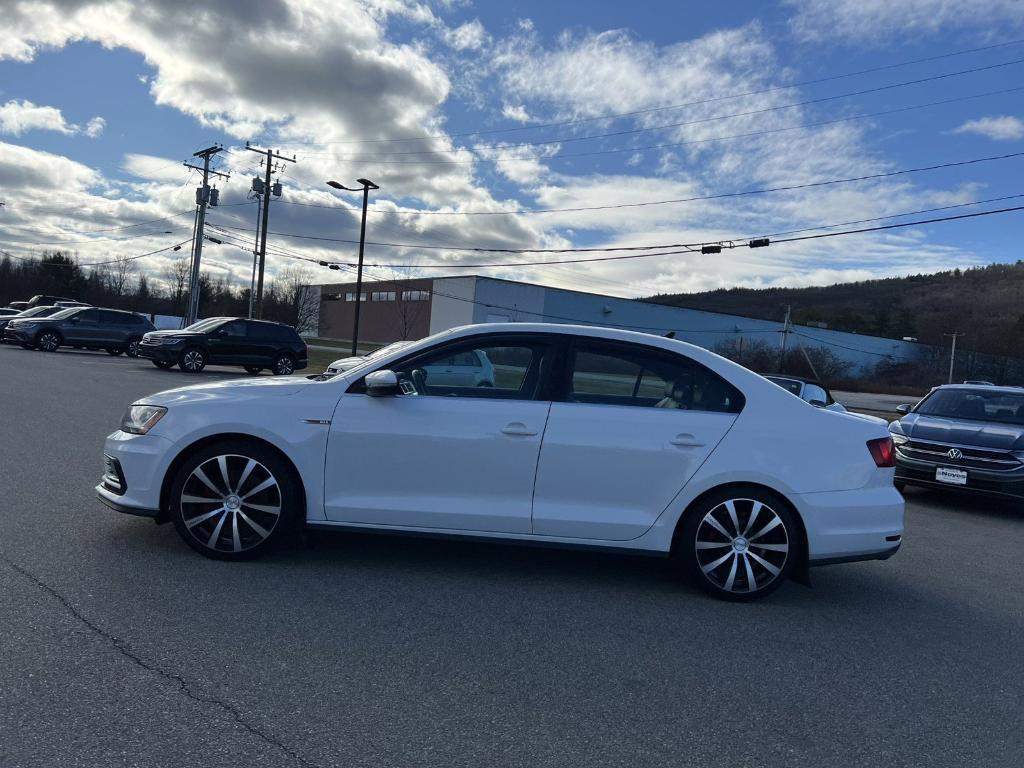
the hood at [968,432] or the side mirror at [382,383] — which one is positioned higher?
the side mirror at [382,383]

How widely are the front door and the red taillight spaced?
2.05 meters

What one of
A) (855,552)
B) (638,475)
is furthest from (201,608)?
(855,552)

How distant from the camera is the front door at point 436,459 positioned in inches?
191

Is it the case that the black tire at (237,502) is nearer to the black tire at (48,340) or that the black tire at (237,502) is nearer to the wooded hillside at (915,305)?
the black tire at (48,340)

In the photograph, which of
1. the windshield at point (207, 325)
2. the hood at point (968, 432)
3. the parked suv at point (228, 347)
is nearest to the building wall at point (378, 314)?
the parked suv at point (228, 347)

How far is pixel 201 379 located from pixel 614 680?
19.6 meters

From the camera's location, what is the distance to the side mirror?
482cm

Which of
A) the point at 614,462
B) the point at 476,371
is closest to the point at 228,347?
the point at 476,371

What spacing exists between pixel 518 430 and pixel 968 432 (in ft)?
24.3

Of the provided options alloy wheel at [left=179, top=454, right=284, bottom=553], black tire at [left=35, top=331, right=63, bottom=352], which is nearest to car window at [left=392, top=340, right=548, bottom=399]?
alloy wheel at [left=179, top=454, right=284, bottom=553]

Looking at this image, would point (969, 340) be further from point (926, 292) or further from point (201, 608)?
point (201, 608)

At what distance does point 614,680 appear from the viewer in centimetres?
366

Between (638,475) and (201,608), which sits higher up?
(638,475)

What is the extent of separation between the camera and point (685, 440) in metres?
4.89
